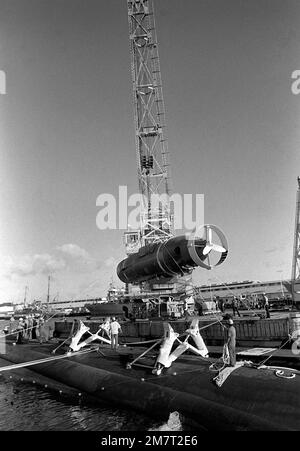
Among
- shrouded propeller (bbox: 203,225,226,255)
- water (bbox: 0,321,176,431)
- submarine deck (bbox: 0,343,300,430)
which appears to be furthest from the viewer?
shrouded propeller (bbox: 203,225,226,255)

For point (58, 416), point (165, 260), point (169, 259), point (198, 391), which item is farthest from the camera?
point (165, 260)

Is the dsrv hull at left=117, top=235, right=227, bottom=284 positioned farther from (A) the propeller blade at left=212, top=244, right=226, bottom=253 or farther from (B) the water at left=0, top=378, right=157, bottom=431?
(B) the water at left=0, top=378, right=157, bottom=431

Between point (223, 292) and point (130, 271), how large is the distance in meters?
87.7

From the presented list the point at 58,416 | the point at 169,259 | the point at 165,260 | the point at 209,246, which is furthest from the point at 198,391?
the point at 165,260

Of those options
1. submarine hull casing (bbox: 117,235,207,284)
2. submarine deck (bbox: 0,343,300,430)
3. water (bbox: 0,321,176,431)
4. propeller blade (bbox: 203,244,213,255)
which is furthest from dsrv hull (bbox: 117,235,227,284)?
water (bbox: 0,321,176,431)

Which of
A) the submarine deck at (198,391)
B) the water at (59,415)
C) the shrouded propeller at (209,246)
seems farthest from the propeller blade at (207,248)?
the water at (59,415)

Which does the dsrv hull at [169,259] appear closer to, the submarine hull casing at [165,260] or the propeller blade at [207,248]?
the submarine hull casing at [165,260]

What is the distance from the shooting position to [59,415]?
12344 mm

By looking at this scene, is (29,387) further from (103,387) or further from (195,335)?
(195,335)

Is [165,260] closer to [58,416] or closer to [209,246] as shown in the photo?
[209,246]

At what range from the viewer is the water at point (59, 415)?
1077 centimetres

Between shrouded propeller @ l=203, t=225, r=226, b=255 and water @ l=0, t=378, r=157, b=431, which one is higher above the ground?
shrouded propeller @ l=203, t=225, r=226, b=255

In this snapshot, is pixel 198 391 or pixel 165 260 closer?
pixel 198 391

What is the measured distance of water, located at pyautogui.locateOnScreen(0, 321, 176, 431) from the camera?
10766 mm
